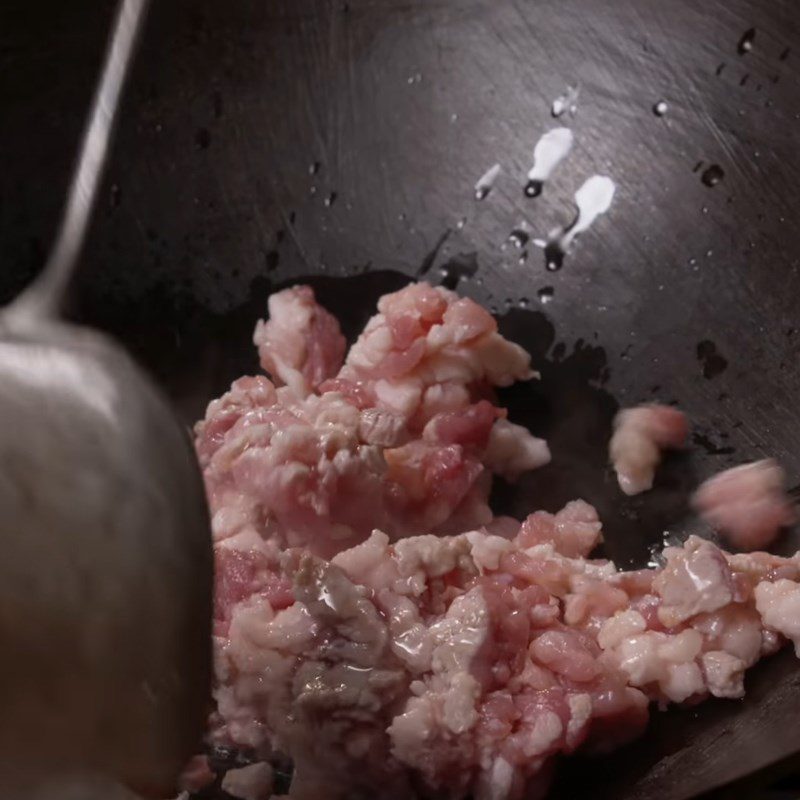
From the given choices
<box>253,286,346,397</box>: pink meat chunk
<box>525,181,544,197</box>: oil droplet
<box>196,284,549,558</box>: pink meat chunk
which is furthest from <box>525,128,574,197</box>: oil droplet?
<box>253,286,346,397</box>: pink meat chunk

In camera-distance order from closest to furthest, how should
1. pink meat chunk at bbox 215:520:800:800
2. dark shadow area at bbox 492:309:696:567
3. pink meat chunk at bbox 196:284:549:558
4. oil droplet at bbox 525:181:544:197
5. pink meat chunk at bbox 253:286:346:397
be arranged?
pink meat chunk at bbox 215:520:800:800 → pink meat chunk at bbox 196:284:549:558 → dark shadow area at bbox 492:309:696:567 → pink meat chunk at bbox 253:286:346:397 → oil droplet at bbox 525:181:544:197

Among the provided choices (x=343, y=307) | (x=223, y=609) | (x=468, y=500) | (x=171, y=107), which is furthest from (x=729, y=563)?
(x=171, y=107)

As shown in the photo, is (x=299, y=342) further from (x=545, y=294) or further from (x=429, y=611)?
(x=429, y=611)

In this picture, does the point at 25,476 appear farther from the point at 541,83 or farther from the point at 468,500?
the point at 541,83

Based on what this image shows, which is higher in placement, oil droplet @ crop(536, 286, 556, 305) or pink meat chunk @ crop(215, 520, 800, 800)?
oil droplet @ crop(536, 286, 556, 305)

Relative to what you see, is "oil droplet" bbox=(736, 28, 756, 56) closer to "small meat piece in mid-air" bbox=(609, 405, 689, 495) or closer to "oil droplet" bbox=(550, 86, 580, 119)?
"oil droplet" bbox=(550, 86, 580, 119)

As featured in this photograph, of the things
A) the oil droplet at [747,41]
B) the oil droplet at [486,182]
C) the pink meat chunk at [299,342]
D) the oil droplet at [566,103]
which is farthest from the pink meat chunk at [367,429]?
the oil droplet at [747,41]
